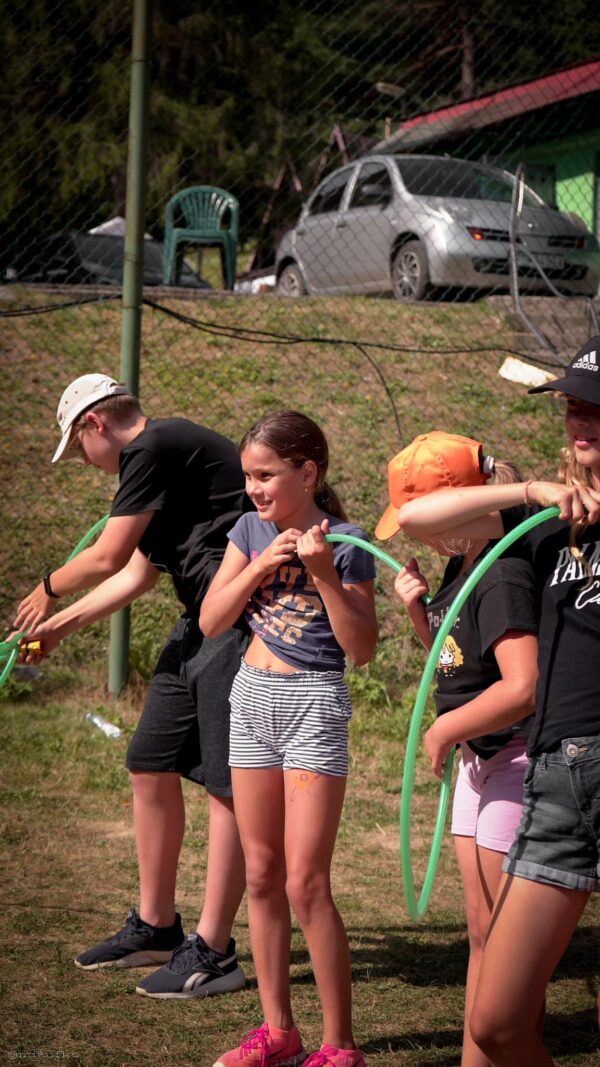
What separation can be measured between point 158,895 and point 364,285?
27.6 ft

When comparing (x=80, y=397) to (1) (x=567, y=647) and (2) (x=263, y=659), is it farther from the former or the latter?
(1) (x=567, y=647)

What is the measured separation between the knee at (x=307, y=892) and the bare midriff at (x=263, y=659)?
0.51m

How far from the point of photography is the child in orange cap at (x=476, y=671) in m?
2.53

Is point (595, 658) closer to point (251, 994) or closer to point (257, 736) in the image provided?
point (257, 736)

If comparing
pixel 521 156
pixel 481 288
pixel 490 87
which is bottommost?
pixel 481 288

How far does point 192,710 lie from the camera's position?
3.84m

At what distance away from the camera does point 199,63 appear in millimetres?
19547

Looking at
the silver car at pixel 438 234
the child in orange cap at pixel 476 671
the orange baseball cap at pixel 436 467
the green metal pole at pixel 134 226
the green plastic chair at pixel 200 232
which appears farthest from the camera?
the green plastic chair at pixel 200 232

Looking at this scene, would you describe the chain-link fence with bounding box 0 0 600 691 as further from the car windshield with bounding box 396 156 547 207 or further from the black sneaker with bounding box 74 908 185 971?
the black sneaker with bounding box 74 908 185 971

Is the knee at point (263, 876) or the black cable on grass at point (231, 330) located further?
the black cable on grass at point (231, 330)

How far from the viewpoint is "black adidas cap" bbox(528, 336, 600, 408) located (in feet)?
7.94

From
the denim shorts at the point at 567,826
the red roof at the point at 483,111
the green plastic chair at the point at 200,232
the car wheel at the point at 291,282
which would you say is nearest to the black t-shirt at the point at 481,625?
the denim shorts at the point at 567,826

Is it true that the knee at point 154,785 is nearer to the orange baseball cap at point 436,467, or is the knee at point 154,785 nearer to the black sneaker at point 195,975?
the black sneaker at point 195,975

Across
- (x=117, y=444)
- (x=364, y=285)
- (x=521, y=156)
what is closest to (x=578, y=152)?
(x=521, y=156)
